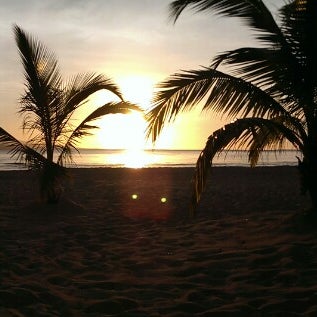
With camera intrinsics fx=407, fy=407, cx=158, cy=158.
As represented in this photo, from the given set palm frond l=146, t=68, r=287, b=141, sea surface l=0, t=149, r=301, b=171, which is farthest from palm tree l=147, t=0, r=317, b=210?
sea surface l=0, t=149, r=301, b=171

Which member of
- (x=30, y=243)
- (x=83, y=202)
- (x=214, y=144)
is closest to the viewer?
Result: (x=214, y=144)

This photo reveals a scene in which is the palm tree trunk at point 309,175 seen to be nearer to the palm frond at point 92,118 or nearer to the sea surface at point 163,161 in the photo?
the sea surface at point 163,161

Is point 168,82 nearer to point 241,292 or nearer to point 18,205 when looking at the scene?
point 241,292

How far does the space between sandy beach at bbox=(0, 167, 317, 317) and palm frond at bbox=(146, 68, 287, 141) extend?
5.76ft

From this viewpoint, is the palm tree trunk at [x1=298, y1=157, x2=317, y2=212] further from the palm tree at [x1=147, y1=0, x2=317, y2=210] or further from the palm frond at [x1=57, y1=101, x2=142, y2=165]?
the palm frond at [x1=57, y1=101, x2=142, y2=165]

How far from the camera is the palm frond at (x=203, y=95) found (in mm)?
5492

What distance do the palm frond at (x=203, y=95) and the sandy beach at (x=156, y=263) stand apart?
1757 mm

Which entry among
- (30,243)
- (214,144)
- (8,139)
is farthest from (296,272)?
(8,139)

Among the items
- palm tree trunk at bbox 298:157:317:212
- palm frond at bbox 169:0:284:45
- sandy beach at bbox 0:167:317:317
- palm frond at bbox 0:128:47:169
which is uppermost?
palm frond at bbox 169:0:284:45

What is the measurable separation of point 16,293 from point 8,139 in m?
5.34

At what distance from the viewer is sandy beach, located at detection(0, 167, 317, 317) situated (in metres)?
3.64

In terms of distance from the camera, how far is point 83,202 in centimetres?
1055

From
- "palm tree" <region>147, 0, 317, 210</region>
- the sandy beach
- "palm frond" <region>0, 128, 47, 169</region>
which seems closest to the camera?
the sandy beach

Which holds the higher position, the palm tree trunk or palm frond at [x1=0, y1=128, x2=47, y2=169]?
palm frond at [x1=0, y1=128, x2=47, y2=169]
